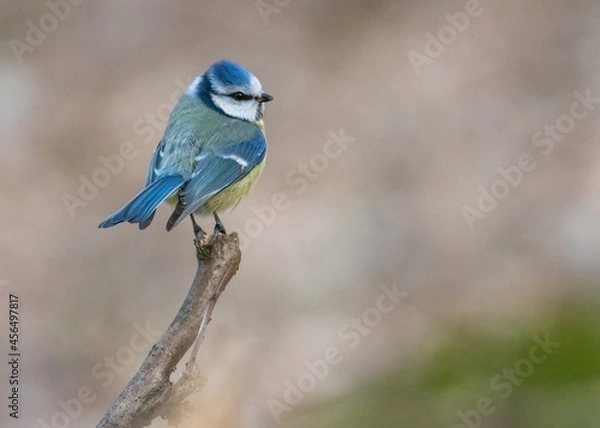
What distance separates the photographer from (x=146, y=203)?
2891 millimetres

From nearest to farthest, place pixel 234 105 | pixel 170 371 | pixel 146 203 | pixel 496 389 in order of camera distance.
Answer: pixel 170 371 → pixel 146 203 → pixel 234 105 → pixel 496 389

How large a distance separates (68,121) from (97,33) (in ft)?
3.51

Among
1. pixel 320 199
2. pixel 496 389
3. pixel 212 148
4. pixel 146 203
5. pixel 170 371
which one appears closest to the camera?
pixel 170 371

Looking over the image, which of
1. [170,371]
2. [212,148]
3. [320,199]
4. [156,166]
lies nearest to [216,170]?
[212,148]

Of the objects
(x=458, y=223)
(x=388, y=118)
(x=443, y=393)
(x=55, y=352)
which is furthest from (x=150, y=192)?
(x=388, y=118)

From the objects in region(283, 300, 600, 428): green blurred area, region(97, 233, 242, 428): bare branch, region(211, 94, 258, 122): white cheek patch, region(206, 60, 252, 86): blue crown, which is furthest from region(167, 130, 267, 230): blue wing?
region(283, 300, 600, 428): green blurred area

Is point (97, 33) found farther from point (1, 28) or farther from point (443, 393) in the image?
point (443, 393)

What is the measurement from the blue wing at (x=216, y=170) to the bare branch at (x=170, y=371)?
626 millimetres

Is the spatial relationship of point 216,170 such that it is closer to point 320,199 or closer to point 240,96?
point 240,96

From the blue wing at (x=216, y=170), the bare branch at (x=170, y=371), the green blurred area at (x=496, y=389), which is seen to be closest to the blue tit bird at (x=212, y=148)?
the blue wing at (x=216, y=170)

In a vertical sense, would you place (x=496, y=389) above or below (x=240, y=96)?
below

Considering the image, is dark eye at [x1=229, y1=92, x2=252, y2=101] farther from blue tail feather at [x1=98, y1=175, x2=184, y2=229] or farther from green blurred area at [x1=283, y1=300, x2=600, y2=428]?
green blurred area at [x1=283, y1=300, x2=600, y2=428]

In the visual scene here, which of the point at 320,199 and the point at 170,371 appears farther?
the point at 320,199

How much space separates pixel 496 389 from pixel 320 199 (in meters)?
2.66
